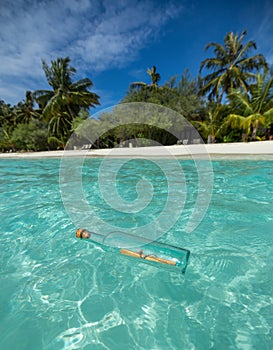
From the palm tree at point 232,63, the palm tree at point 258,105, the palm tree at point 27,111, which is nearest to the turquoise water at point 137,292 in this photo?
the palm tree at point 258,105

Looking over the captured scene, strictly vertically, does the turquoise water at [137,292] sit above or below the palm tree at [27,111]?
below

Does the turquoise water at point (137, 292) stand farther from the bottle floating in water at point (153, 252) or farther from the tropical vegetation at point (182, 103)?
the tropical vegetation at point (182, 103)

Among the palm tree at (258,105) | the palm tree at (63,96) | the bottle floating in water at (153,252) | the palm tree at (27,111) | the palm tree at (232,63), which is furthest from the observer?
the palm tree at (27,111)

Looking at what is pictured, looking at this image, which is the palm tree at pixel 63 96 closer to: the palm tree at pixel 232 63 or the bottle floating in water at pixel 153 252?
the palm tree at pixel 232 63

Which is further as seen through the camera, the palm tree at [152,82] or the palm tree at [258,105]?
the palm tree at [152,82]

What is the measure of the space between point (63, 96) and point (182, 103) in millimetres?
13029

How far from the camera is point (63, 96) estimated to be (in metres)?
19.1

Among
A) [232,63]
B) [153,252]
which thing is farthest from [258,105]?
[153,252]

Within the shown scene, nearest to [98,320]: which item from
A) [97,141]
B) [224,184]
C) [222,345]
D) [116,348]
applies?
[116,348]

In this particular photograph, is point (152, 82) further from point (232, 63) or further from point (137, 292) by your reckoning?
point (137, 292)

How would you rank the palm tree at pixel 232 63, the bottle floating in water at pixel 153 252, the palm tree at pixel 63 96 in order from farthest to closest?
the palm tree at pixel 63 96 → the palm tree at pixel 232 63 → the bottle floating in water at pixel 153 252

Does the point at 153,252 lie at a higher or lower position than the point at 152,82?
lower

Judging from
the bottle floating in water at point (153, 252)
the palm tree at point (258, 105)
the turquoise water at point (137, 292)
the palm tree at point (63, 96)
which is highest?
the palm tree at point (63, 96)

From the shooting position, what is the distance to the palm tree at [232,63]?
53.4 feet
